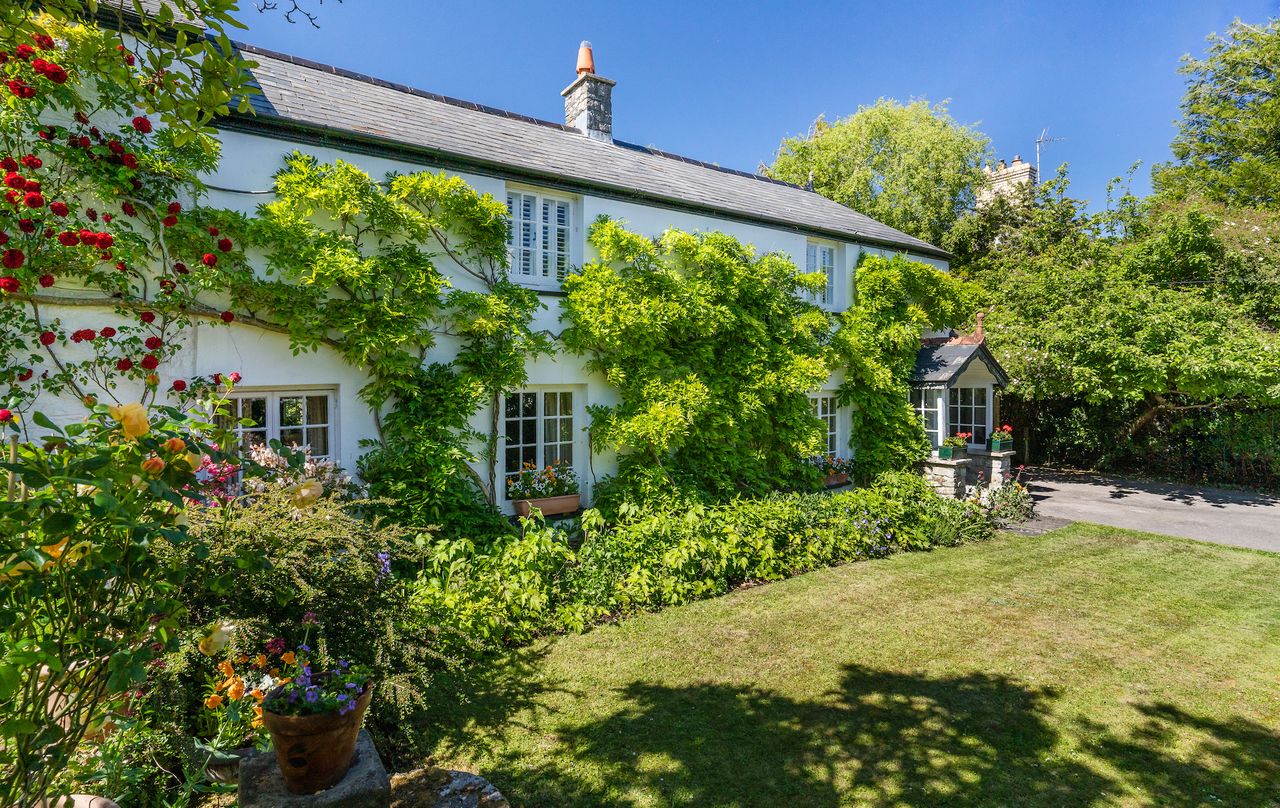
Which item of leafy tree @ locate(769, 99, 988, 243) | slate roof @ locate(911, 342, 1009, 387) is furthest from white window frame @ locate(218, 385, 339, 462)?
leafy tree @ locate(769, 99, 988, 243)

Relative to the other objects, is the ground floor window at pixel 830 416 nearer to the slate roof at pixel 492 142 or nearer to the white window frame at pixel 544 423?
the slate roof at pixel 492 142

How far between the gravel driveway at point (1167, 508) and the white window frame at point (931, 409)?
2.54 metres

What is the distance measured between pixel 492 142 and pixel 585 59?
14.5 feet

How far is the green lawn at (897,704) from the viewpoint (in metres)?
4.39

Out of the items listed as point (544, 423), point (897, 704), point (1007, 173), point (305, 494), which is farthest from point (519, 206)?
point (1007, 173)

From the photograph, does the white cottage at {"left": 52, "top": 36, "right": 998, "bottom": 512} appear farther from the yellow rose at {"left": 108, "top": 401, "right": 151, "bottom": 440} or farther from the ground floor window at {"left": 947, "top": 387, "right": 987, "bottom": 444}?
the yellow rose at {"left": 108, "top": 401, "right": 151, "bottom": 440}

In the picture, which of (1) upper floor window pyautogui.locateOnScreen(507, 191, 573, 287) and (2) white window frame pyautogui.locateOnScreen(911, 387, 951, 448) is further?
(2) white window frame pyautogui.locateOnScreen(911, 387, 951, 448)

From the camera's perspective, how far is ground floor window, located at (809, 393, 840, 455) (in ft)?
46.3

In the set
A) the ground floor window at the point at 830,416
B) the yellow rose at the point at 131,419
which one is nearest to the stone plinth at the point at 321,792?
the yellow rose at the point at 131,419

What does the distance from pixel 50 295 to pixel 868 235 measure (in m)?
14.3

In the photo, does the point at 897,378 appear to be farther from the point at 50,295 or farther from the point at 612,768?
the point at 50,295

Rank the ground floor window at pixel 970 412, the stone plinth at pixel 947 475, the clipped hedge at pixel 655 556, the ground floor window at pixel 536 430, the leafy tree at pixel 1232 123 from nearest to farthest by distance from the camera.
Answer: the clipped hedge at pixel 655 556 < the ground floor window at pixel 536 430 < the stone plinth at pixel 947 475 < the ground floor window at pixel 970 412 < the leafy tree at pixel 1232 123

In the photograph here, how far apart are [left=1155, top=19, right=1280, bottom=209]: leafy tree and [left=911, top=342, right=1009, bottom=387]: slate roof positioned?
14.6 m

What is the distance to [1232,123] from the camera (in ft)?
79.0
